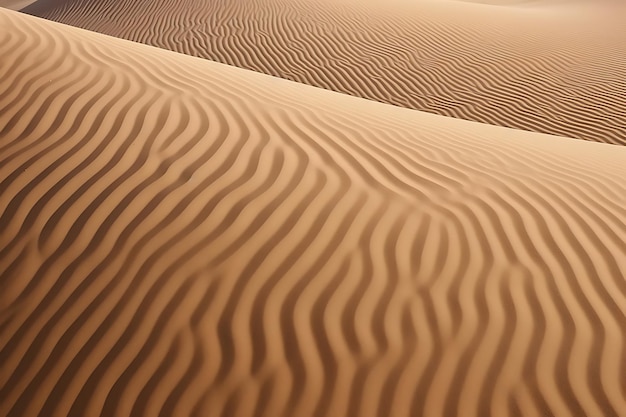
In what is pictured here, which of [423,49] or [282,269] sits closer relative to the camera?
[282,269]

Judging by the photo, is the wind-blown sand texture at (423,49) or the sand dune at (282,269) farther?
the wind-blown sand texture at (423,49)

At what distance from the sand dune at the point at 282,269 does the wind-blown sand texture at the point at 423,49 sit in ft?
20.3

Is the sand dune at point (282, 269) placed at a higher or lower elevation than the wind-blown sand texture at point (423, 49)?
lower

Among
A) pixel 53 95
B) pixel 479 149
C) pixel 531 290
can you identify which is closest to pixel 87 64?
pixel 53 95

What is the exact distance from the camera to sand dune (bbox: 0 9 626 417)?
2.76 metres

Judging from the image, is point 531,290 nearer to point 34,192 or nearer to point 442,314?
point 442,314

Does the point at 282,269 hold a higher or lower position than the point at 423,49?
lower

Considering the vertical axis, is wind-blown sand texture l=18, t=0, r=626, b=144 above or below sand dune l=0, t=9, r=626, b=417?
above

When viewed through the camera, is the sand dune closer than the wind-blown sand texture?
Yes

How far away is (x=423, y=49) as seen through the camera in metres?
12.8

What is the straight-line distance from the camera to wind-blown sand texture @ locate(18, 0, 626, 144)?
34.6 feet

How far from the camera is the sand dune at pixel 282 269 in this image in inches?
109

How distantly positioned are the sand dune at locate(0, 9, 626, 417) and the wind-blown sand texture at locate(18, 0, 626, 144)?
6.19 metres

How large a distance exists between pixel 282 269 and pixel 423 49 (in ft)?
35.6
